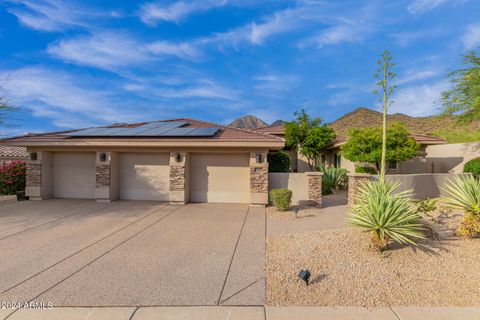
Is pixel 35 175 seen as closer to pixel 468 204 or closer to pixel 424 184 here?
pixel 468 204

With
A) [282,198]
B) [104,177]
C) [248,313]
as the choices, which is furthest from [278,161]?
[248,313]

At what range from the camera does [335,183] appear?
14312mm

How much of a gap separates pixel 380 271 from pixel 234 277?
259 centimetres

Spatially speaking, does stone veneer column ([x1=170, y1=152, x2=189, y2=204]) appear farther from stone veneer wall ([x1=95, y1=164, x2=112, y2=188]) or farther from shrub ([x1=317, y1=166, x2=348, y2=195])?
shrub ([x1=317, y1=166, x2=348, y2=195])

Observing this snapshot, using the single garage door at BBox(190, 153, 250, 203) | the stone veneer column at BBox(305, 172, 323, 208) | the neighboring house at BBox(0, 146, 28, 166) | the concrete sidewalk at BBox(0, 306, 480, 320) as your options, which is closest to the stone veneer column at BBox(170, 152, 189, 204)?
the single garage door at BBox(190, 153, 250, 203)

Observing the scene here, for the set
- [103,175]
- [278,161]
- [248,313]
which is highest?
[278,161]

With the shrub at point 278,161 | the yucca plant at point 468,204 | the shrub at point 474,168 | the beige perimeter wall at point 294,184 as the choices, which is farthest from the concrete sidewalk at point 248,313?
the shrub at point 474,168

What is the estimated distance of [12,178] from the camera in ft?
39.5

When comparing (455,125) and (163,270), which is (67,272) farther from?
(455,125)

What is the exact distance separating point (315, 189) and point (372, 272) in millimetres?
6299

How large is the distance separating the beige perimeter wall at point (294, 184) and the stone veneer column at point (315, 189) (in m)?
0.27

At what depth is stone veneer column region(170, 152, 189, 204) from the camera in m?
10.6

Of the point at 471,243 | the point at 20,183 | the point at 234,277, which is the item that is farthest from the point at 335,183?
the point at 20,183

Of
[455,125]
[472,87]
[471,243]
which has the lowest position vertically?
[471,243]
